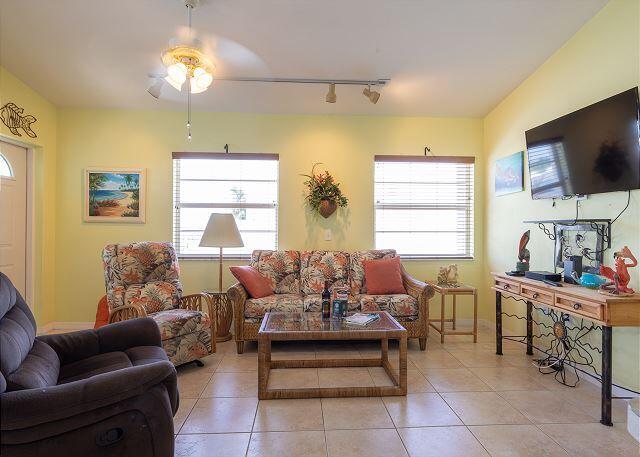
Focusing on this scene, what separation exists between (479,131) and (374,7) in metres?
2.39

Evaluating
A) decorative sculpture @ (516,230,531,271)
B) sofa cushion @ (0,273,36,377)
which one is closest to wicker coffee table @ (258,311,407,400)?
sofa cushion @ (0,273,36,377)

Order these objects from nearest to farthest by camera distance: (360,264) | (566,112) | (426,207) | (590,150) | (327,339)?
(327,339), (590,150), (566,112), (360,264), (426,207)

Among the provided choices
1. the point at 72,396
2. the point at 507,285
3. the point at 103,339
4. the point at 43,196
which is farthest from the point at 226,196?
the point at 507,285

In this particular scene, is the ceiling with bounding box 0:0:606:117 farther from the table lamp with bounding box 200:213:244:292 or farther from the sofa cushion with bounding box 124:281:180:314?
the sofa cushion with bounding box 124:281:180:314

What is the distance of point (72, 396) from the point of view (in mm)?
1209

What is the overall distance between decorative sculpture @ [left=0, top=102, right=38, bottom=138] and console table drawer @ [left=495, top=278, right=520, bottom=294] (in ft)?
16.2

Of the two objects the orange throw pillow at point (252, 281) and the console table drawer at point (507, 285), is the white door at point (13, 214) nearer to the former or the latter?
the orange throw pillow at point (252, 281)

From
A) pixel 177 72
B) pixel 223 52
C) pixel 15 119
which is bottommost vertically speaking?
pixel 15 119

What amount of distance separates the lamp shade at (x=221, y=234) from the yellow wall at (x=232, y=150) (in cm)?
59

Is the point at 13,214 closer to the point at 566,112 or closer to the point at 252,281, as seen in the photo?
the point at 252,281

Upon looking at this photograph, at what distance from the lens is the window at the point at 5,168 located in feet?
10.9

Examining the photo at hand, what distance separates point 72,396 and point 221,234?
7.90 feet

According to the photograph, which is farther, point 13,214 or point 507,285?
point 13,214

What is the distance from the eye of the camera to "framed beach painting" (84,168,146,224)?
387cm
